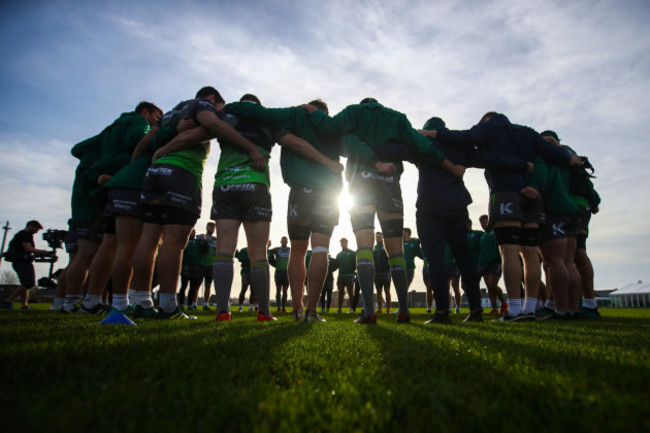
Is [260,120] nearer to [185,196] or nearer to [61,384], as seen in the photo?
[185,196]

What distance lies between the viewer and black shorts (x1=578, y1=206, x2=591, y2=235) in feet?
18.4

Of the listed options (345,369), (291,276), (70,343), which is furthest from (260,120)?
(345,369)

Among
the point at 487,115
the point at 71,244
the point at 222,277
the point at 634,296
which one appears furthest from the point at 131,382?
the point at 634,296

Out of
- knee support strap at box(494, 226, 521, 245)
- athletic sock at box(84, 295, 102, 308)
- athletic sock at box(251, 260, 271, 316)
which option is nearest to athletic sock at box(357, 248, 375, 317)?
athletic sock at box(251, 260, 271, 316)

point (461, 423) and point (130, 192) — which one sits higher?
point (130, 192)

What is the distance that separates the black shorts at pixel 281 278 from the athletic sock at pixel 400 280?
9.74 meters

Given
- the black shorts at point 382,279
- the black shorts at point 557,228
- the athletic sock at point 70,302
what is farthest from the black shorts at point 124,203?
the black shorts at point 382,279

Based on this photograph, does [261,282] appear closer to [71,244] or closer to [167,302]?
[167,302]

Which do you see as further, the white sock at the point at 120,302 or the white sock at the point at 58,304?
the white sock at the point at 58,304

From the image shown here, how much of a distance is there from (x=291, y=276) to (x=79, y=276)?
3.17 m

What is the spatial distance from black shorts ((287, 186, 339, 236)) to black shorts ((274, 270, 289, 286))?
9743mm

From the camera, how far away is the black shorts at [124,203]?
3.88 meters

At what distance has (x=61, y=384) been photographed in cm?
102

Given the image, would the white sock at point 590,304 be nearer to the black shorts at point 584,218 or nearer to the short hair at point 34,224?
the black shorts at point 584,218
